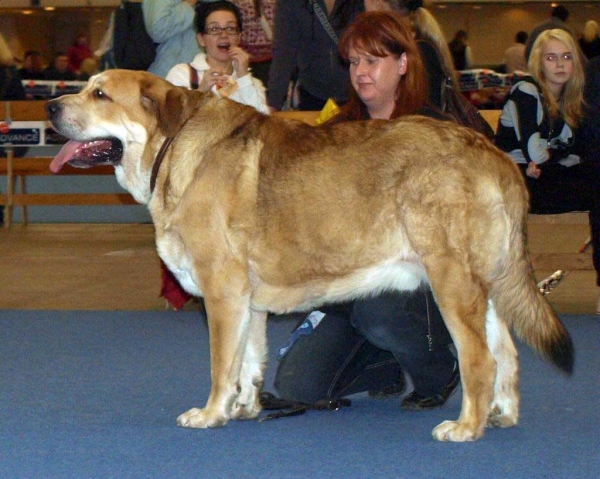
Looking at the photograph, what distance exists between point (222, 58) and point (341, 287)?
2687mm

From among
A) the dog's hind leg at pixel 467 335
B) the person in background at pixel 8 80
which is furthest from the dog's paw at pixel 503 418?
the person in background at pixel 8 80

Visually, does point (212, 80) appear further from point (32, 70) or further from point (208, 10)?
point (32, 70)

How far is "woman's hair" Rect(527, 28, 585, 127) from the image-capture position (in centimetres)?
677

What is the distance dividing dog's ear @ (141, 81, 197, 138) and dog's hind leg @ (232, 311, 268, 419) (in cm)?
89

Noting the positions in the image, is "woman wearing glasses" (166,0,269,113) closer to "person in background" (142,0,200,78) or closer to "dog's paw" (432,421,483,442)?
"person in background" (142,0,200,78)

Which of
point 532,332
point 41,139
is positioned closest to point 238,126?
point 532,332

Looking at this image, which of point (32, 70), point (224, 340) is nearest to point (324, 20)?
point (224, 340)

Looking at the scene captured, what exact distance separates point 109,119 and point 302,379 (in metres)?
1.44

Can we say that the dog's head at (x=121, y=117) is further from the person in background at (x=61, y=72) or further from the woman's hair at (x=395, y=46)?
the person in background at (x=61, y=72)

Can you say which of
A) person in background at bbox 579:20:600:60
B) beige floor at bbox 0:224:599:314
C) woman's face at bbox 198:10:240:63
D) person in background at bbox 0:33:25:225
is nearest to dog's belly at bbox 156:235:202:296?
woman's face at bbox 198:10:240:63

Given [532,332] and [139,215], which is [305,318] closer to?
[532,332]

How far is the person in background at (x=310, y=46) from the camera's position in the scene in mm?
6363

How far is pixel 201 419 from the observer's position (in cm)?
394

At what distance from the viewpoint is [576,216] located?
725 centimetres
